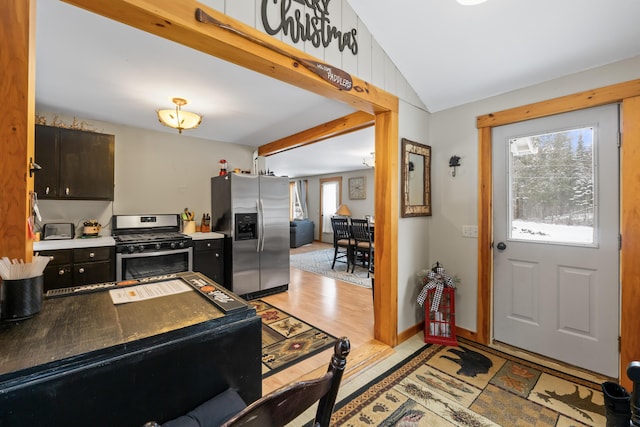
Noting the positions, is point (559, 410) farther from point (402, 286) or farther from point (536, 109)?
point (536, 109)

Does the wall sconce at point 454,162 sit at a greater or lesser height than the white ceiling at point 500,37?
lesser

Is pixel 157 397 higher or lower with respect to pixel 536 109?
lower

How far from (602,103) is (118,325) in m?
3.05

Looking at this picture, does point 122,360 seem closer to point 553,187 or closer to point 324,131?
point 553,187

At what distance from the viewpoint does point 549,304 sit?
2.22 m

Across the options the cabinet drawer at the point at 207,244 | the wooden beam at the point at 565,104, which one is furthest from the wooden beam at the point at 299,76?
the cabinet drawer at the point at 207,244

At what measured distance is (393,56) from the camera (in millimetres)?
2340

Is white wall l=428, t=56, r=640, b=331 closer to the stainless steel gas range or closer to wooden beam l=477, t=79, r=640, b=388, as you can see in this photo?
wooden beam l=477, t=79, r=640, b=388

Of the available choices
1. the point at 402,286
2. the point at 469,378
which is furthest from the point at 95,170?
the point at 469,378

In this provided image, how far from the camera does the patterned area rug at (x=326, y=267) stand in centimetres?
460

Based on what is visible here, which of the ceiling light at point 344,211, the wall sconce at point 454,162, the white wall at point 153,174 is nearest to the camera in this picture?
the wall sconce at point 454,162

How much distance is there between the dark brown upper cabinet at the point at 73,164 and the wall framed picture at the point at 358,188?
5763 millimetres

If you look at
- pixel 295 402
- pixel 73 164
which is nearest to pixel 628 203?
pixel 295 402

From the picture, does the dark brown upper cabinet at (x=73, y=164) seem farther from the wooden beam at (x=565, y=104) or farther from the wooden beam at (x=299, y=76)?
the wooden beam at (x=565, y=104)
